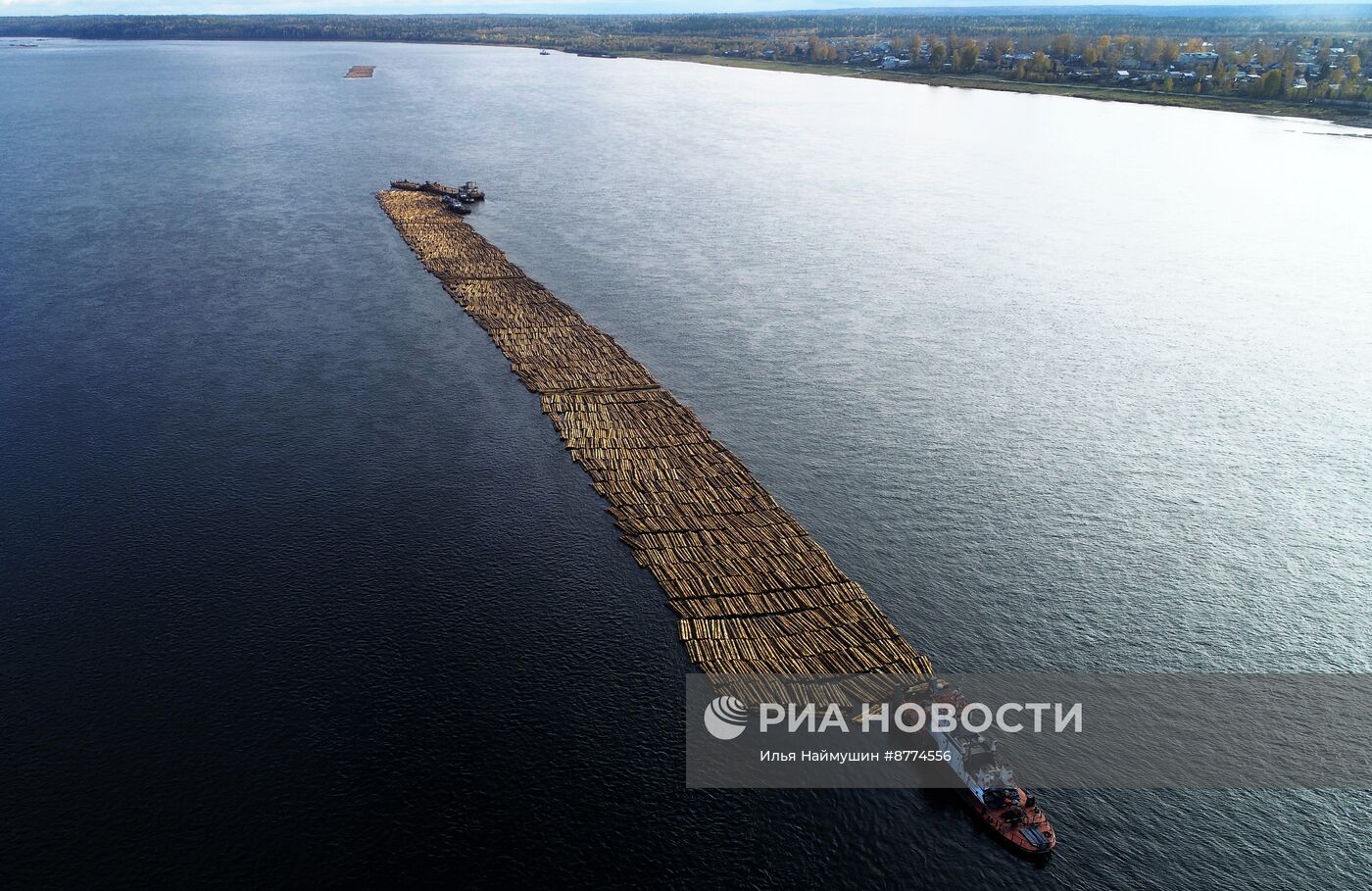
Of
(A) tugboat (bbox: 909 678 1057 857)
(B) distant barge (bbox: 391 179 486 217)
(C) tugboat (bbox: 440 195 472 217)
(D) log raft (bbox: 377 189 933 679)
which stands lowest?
(A) tugboat (bbox: 909 678 1057 857)

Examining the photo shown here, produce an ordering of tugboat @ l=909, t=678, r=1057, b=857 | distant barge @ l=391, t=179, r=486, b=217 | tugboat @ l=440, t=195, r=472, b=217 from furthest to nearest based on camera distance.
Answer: distant barge @ l=391, t=179, r=486, b=217 → tugboat @ l=440, t=195, r=472, b=217 → tugboat @ l=909, t=678, r=1057, b=857

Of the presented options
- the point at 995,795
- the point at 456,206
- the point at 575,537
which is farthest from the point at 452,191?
the point at 995,795

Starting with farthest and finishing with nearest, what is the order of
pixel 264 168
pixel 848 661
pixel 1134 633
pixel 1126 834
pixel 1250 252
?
pixel 264 168 → pixel 1250 252 → pixel 1134 633 → pixel 848 661 → pixel 1126 834

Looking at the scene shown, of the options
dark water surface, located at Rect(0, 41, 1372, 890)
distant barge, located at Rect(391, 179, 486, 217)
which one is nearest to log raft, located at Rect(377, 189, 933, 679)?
dark water surface, located at Rect(0, 41, 1372, 890)

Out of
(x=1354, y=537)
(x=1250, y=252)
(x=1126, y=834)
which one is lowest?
(x=1126, y=834)

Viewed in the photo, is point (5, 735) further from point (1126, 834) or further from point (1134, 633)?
point (1134, 633)

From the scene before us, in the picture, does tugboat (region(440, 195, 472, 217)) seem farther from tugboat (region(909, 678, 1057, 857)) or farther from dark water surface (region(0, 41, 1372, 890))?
tugboat (region(909, 678, 1057, 857))

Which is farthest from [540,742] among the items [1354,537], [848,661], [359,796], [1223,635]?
[1354,537]

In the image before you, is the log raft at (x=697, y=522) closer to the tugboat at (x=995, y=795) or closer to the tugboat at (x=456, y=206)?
the tugboat at (x=995, y=795)
